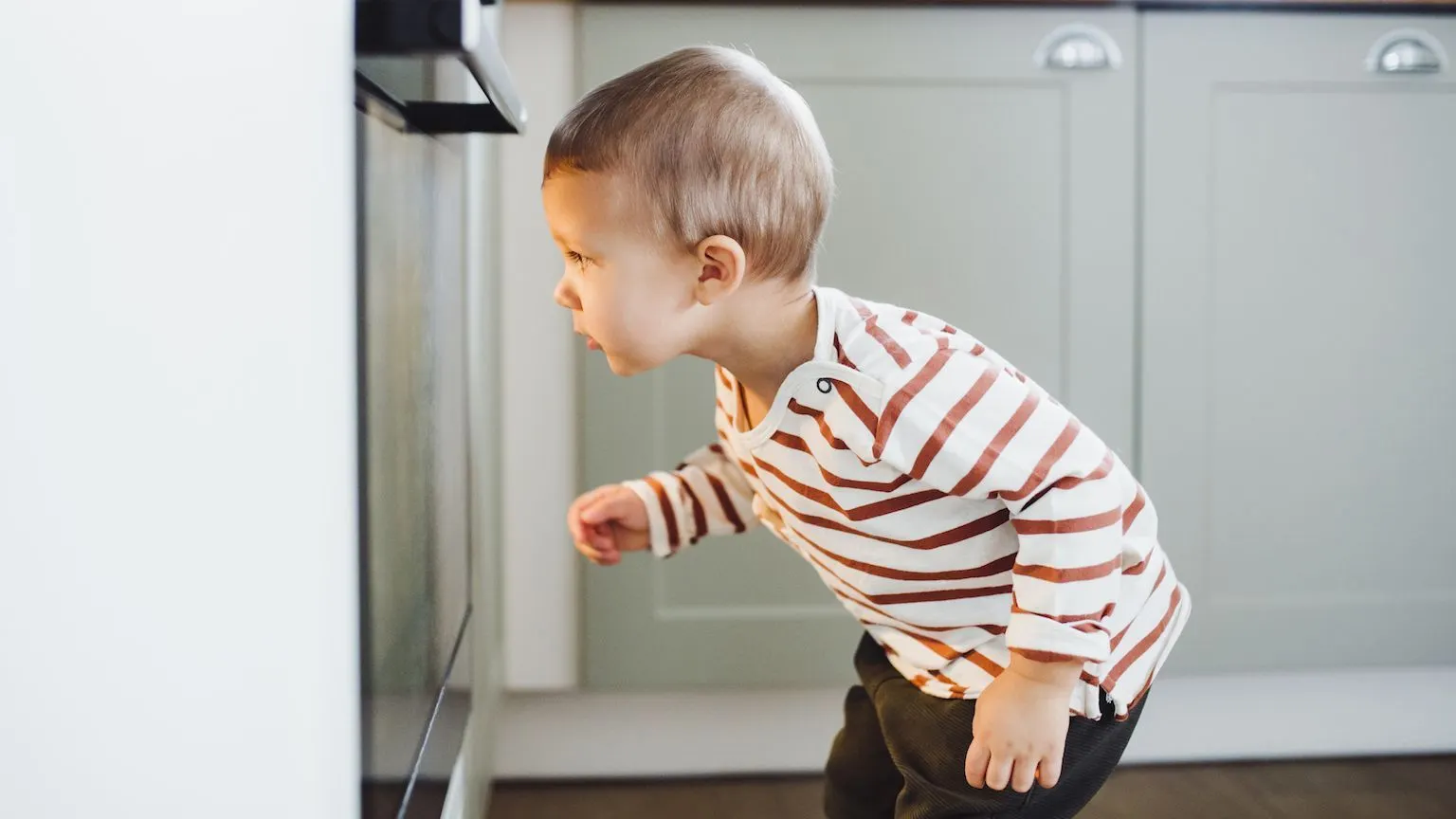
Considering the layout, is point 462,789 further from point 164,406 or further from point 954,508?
point 164,406

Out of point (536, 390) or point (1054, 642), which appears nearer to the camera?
point (1054, 642)

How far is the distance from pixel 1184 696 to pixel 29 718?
134 centimetres

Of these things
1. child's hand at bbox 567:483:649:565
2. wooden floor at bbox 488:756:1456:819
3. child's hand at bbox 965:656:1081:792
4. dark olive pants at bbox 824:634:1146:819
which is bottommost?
wooden floor at bbox 488:756:1456:819

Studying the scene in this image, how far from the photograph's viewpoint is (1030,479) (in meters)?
0.71

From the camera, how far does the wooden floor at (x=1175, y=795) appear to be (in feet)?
4.23

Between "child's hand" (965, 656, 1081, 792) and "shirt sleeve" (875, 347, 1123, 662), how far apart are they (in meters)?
0.02

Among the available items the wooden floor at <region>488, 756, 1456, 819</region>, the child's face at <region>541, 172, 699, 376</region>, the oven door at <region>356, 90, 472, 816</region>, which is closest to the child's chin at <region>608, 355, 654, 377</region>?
the child's face at <region>541, 172, 699, 376</region>

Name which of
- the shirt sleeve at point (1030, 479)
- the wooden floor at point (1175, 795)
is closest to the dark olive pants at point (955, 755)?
the shirt sleeve at point (1030, 479)

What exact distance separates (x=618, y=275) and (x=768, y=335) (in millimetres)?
118

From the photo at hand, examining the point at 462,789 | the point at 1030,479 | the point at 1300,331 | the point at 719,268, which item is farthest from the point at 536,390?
the point at 1300,331

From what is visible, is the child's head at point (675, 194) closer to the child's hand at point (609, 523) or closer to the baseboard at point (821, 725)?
the child's hand at point (609, 523)

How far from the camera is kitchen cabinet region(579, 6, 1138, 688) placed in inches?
49.1

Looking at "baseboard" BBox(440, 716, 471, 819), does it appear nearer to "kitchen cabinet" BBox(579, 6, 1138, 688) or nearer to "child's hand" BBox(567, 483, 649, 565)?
"child's hand" BBox(567, 483, 649, 565)

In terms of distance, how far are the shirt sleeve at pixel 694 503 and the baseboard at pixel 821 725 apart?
0.48 metres
